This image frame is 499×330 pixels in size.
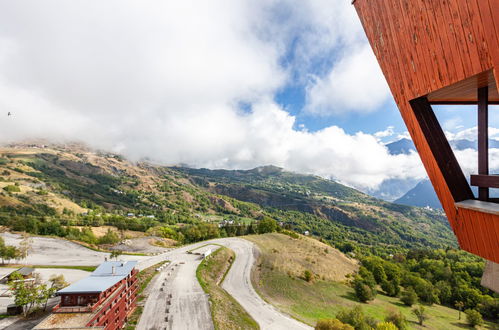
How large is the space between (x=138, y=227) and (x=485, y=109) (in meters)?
120

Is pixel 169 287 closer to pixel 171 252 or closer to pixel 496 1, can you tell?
pixel 171 252

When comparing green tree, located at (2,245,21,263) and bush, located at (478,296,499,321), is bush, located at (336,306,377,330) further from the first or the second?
green tree, located at (2,245,21,263)

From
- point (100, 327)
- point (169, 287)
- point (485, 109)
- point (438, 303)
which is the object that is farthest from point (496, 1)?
point (438, 303)

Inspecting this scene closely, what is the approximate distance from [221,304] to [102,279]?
52.4 ft

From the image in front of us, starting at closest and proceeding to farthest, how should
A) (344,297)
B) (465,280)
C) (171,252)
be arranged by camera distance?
(344,297)
(171,252)
(465,280)

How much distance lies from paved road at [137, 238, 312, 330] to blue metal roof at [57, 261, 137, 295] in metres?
5.84

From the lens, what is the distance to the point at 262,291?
44875mm

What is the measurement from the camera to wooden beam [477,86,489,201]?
20.5 feet

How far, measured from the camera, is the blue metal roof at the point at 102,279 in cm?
2475

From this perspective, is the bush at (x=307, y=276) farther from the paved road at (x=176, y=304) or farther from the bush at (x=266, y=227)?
the bush at (x=266, y=227)

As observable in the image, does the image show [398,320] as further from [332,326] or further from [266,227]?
[266,227]

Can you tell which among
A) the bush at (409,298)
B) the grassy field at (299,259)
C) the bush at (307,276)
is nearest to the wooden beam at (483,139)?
the bush at (307,276)

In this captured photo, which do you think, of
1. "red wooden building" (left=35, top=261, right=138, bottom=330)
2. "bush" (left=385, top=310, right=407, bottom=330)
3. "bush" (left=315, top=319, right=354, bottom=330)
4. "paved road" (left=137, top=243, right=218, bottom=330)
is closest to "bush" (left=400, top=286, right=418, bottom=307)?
"bush" (left=385, top=310, right=407, bottom=330)

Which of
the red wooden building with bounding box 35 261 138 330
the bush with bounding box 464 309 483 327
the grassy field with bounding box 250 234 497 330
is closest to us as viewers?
the red wooden building with bounding box 35 261 138 330
